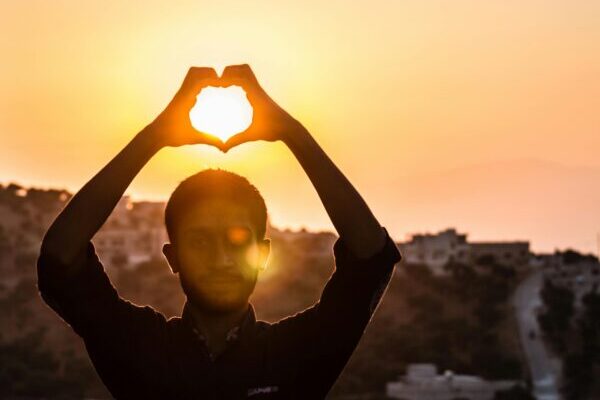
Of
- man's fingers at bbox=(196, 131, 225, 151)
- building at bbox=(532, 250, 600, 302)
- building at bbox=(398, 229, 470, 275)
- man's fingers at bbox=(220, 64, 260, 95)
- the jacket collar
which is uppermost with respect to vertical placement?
building at bbox=(398, 229, 470, 275)

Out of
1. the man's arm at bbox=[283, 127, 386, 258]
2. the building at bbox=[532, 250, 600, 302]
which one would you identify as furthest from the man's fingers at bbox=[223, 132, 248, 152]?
the building at bbox=[532, 250, 600, 302]

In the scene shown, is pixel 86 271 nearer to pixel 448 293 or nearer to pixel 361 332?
pixel 361 332

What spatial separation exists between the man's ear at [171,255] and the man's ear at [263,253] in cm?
22

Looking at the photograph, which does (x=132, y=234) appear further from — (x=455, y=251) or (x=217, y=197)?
(x=217, y=197)

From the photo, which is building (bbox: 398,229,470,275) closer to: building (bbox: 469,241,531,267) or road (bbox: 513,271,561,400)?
building (bbox: 469,241,531,267)

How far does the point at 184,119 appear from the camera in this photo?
4.39 meters

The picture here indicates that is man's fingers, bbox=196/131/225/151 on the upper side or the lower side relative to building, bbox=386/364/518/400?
lower

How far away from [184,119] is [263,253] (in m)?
0.42

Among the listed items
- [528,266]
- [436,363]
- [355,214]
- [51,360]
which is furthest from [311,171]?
[528,266]

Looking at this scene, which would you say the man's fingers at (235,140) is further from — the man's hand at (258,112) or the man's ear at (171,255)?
the man's ear at (171,255)

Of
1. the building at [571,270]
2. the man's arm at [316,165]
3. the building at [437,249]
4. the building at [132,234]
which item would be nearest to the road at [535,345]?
the building at [571,270]

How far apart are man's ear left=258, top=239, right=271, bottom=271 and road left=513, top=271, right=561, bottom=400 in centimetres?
8838

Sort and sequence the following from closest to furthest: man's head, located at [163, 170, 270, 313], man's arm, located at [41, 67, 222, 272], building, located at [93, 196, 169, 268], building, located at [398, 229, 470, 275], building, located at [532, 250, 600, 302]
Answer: man's arm, located at [41, 67, 222, 272] < man's head, located at [163, 170, 270, 313] < building, located at [532, 250, 600, 302] < building, located at [398, 229, 470, 275] < building, located at [93, 196, 169, 268]

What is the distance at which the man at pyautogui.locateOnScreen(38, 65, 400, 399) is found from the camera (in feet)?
14.3
